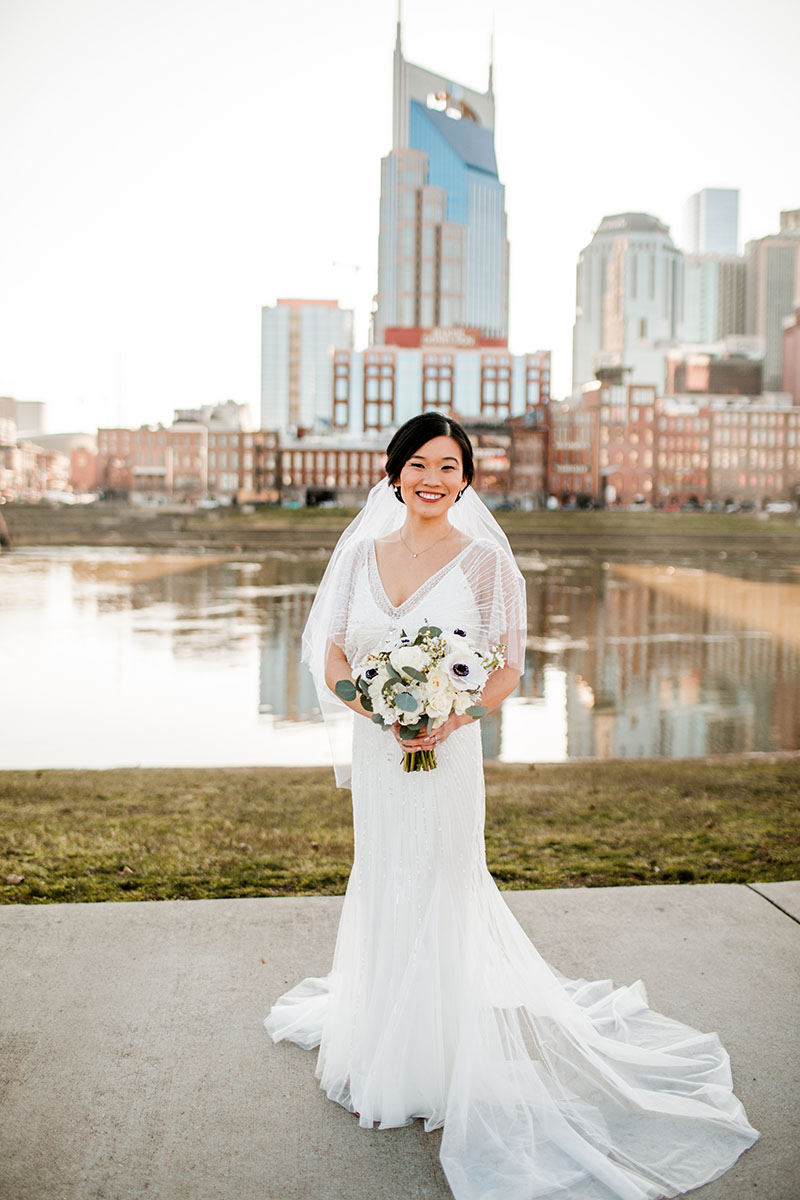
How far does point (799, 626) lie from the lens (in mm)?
16984

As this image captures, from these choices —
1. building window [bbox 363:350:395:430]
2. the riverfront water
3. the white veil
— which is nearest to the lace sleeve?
the white veil

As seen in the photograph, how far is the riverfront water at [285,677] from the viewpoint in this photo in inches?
327

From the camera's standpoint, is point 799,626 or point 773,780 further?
point 799,626

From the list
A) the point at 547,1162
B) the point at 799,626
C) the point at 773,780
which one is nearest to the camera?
the point at 547,1162

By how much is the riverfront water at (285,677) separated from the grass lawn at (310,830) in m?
1.25

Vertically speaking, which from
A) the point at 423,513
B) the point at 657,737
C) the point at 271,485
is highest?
the point at 271,485

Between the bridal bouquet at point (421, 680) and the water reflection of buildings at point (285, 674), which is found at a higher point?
the bridal bouquet at point (421, 680)

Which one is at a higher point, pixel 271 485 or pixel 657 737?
pixel 271 485

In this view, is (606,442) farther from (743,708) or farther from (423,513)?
(423,513)

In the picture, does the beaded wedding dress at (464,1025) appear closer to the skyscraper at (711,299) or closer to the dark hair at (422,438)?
the dark hair at (422,438)

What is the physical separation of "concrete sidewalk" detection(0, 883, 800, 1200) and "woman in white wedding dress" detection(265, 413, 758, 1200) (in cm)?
12

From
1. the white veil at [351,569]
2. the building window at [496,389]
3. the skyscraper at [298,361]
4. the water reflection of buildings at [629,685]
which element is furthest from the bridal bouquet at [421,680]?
the building window at [496,389]

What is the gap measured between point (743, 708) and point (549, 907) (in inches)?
274

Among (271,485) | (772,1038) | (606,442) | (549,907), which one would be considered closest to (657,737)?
(549,907)
